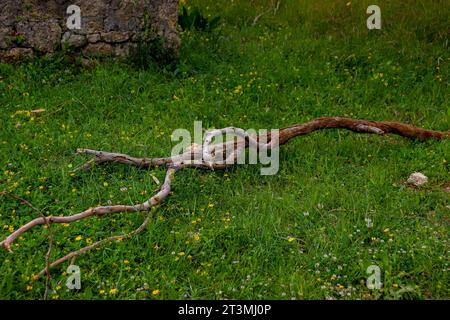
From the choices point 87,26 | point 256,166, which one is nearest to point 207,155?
point 256,166

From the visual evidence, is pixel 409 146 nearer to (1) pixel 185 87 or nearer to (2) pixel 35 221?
(1) pixel 185 87

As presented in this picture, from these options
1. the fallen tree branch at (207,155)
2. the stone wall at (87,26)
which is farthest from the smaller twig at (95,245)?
the stone wall at (87,26)

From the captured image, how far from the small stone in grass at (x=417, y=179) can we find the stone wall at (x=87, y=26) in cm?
333

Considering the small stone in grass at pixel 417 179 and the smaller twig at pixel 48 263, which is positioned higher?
the small stone in grass at pixel 417 179

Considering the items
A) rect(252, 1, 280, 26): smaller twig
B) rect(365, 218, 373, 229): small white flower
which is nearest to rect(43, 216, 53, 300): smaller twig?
rect(365, 218, 373, 229): small white flower

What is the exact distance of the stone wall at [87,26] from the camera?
696 centimetres

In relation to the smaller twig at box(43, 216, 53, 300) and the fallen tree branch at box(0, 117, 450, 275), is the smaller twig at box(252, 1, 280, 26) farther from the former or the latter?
the smaller twig at box(43, 216, 53, 300)

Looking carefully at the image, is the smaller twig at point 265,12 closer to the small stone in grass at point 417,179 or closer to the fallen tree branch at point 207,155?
the fallen tree branch at point 207,155

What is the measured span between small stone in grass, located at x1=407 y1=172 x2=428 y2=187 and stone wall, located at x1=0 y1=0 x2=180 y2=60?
3331 millimetres

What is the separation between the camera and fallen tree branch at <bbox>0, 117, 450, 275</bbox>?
4.19 meters

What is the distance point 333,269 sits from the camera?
404 centimetres

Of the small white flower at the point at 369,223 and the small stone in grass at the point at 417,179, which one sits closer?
the small white flower at the point at 369,223

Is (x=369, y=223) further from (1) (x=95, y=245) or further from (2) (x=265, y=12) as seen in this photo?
(2) (x=265, y=12)

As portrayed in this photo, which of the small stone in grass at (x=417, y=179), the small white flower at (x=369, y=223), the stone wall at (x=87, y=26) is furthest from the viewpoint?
the stone wall at (x=87, y=26)
